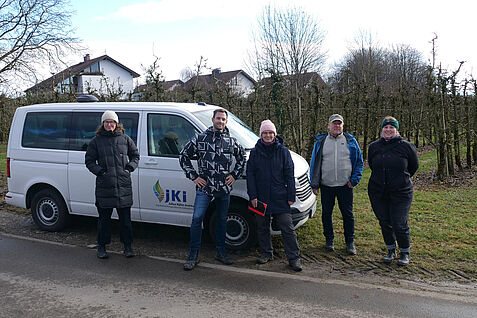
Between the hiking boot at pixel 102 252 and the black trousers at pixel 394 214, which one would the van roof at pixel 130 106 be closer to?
the hiking boot at pixel 102 252

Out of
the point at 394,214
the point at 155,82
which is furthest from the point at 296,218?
the point at 155,82

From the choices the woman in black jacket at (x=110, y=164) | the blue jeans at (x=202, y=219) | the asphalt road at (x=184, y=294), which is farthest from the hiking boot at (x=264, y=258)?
the woman in black jacket at (x=110, y=164)

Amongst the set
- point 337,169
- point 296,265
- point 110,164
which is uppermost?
point 110,164

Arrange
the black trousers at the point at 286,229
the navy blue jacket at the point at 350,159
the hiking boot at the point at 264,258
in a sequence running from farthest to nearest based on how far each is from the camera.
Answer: the navy blue jacket at the point at 350,159
the hiking boot at the point at 264,258
the black trousers at the point at 286,229

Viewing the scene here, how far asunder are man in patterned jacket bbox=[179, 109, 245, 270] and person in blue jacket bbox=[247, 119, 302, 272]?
22 cm

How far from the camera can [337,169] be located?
17.6ft

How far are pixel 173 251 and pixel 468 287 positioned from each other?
375 cm

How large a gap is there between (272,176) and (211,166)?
2.55ft

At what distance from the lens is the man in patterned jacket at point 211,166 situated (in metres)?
4.98

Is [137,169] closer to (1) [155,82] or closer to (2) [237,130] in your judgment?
(2) [237,130]

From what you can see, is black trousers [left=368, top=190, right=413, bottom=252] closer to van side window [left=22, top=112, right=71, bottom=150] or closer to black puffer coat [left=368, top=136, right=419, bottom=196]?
black puffer coat [left=368, top=136, right=419, bottom=196]

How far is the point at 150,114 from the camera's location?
592cm

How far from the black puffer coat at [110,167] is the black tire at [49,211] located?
1504 millimetres

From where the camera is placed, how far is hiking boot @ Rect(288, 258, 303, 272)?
4.95 meters
